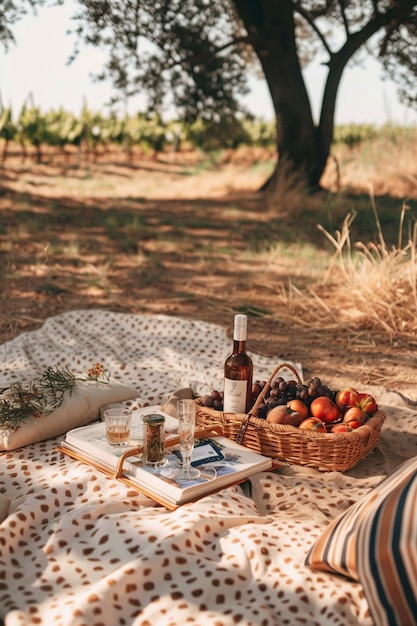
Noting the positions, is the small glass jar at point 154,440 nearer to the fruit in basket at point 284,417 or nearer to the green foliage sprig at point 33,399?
the fruit in basket at point 284,417

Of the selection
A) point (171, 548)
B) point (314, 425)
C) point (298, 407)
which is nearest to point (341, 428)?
point (314, 425)

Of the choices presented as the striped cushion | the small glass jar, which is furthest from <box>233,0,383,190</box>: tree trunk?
the striped cushion

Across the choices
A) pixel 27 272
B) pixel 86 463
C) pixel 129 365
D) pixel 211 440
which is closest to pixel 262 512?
pixel 211 440

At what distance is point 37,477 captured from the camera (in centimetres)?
277

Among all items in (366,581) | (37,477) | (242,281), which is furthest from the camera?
(242,281)

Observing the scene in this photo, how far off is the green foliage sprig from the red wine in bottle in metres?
0.74

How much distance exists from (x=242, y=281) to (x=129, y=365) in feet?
8.63

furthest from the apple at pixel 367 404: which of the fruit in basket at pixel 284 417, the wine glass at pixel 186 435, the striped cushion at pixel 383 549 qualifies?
the striped cushion at pixel 383 549

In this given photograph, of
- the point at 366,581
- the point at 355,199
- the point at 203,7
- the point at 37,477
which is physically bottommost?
the point at 37,477

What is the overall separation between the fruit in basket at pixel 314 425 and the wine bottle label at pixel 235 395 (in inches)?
9.9

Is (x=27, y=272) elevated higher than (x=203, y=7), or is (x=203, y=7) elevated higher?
(x=203, y=7)

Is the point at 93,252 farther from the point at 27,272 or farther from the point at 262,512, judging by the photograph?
the point at 262,512

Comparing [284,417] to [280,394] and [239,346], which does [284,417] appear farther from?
[239,346]

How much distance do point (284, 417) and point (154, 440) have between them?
55 cm
